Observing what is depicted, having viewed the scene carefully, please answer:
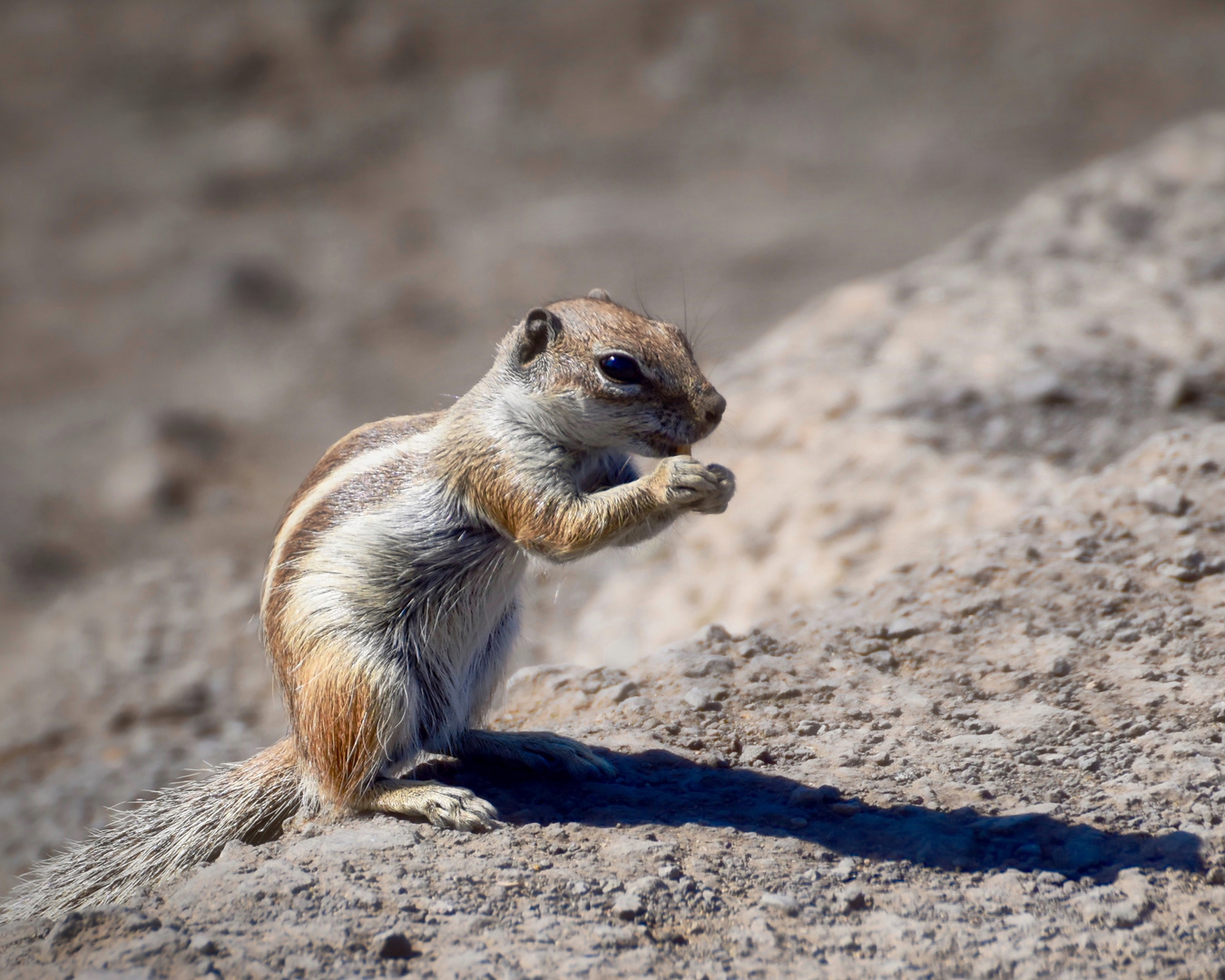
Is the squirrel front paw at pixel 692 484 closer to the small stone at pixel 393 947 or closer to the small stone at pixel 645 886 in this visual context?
the small stone at pixel 645 886

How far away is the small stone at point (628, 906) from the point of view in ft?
8.25

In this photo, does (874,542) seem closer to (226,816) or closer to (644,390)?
(644,390)

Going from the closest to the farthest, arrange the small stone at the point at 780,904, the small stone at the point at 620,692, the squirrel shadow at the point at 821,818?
the small stone at the point at 780,904 < the squirrel shadow at the point at 821,818 < the small stone at the point at 620,692

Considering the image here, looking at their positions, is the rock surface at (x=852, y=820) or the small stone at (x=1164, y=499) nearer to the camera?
the rock surface at (x=852, y=820)

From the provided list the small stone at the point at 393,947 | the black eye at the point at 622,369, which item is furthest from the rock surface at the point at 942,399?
the small stone at the point at 393,947

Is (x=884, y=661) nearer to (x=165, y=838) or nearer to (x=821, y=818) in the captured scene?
(x=821, y=818)

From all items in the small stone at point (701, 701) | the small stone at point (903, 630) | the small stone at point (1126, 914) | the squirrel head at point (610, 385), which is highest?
the squirrel head at point (610, 385)

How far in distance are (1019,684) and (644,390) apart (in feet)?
5.06

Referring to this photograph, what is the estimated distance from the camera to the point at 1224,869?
257 cm

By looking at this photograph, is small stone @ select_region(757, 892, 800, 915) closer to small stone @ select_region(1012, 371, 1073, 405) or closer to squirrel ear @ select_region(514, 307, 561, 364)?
squirrel ear @ select_region(514, 307, 561, 364)

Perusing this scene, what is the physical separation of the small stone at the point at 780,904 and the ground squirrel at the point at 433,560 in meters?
0.79

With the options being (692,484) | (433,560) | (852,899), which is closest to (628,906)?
(852,899)

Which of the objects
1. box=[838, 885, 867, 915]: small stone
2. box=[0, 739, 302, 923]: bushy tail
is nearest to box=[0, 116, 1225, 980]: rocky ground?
box=[838, 885, 867, 915]: small stone

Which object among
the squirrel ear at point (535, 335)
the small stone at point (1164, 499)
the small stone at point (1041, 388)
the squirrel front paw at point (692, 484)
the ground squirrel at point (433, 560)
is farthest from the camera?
the small stone at point (1041, 388)
